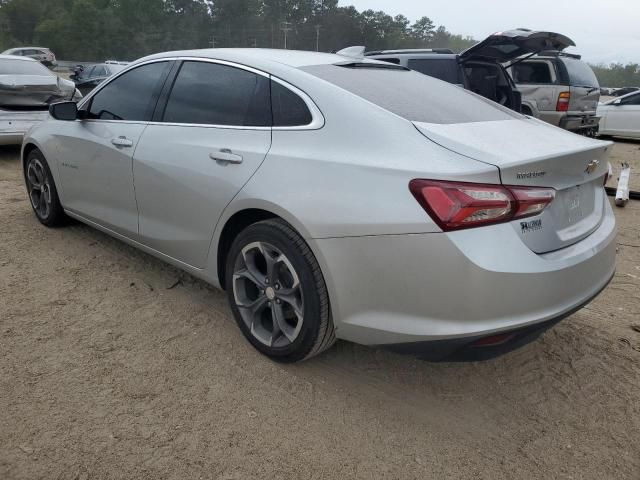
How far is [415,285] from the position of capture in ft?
6.89

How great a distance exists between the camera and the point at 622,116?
12.7 m

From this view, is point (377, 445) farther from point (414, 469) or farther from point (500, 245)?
point (500, 245)

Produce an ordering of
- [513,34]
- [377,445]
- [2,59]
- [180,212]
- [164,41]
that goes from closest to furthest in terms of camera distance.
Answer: [377,445], [180,212], [513,34], [2,59], [164,41]

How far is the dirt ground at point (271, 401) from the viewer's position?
6.97 ft

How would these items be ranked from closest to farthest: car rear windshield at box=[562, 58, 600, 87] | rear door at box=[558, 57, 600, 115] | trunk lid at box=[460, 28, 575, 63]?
1. trunk lid at box=[460, 28, 575, 63]
2. rear door at box=[558, 57, 600, 115]
3. car rear windshield at box=[562, 58, 600, 87]

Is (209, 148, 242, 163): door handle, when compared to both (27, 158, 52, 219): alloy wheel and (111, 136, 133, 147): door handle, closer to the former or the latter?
(111, 136, 133, 147): door handle

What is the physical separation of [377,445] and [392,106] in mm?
1498

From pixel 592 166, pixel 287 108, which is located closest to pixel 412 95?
pixel 287 108

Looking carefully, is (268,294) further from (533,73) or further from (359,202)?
(533,73)

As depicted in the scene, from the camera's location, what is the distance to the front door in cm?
344

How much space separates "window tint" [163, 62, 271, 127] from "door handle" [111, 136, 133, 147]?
326 mm

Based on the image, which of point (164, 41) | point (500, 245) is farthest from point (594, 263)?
point (164, 41)

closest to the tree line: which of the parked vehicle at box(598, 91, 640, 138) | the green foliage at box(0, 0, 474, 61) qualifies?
the green foliage at box(0, 0, 474, 61)

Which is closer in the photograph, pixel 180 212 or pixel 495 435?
pixel 495 435
